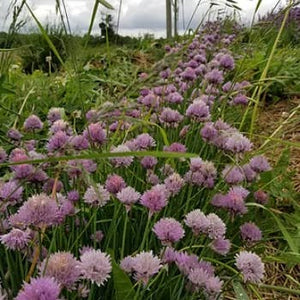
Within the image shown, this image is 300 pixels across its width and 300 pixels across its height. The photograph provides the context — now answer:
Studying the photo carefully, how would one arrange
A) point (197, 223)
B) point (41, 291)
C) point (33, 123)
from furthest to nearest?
point (33, 123), point (197, 223), point (41, 291)

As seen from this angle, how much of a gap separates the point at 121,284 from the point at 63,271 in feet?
0.45

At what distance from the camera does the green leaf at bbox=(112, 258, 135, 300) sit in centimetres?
72

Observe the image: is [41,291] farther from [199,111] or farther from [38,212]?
[199,111]

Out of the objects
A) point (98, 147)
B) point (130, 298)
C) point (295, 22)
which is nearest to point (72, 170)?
point (98, 147)

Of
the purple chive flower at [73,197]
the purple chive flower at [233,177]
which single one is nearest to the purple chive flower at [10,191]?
the purple chive flower at [73,197]

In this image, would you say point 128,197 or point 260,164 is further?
point 260,164

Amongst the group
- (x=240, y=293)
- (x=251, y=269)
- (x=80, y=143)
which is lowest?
(x=240, y=293)

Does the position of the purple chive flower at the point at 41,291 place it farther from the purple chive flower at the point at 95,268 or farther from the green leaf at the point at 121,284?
the green leaf at the point at 121,284

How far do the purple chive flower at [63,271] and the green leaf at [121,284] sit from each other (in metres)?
0.09

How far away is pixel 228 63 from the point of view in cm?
179

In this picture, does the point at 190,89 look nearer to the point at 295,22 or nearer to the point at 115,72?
the point at 115,72

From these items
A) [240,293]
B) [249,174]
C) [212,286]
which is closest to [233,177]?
[249,174]

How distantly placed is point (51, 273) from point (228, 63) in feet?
4.35

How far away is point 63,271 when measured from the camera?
0.63 meters
